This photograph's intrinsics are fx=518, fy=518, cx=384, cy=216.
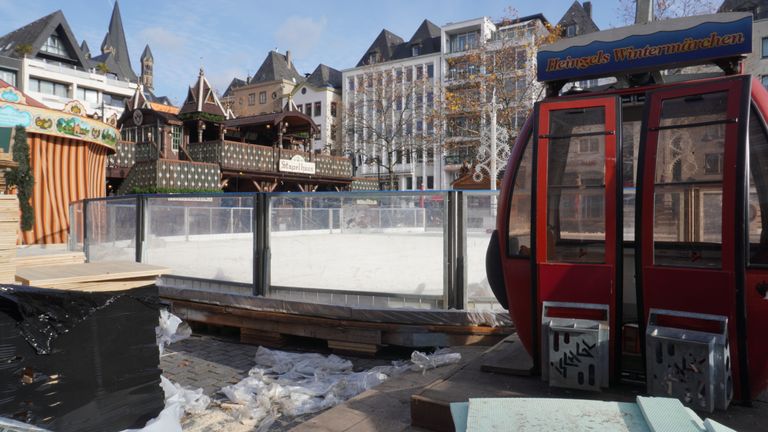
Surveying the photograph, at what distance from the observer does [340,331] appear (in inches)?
248

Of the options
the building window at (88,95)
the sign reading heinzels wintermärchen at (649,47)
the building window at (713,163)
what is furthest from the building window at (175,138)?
the building window at (88,95)

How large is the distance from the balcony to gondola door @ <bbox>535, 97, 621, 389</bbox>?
2500 cm

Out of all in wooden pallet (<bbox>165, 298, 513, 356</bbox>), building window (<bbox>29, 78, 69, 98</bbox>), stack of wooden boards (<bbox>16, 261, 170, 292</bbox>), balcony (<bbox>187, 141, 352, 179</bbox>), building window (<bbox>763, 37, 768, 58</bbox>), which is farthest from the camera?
building window (<bbox>29, 78, 69, 98</bbox>)

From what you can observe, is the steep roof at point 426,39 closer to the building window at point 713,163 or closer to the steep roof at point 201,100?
the steep roof at point 201,100

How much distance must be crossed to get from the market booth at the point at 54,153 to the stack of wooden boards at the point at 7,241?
13621 millimetres

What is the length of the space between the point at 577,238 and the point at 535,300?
0.55m

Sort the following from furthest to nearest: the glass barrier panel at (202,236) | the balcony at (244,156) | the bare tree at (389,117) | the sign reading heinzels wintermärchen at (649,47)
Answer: the bare tree at (389,117) → the balcony at (244,156) → the glass barrier panel at (202,236) → the sign reading heinzels wintermärchen at (649,47)

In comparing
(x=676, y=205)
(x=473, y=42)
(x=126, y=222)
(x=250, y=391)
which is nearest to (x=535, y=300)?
(x=676, y=205)

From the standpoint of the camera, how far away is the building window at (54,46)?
54.9 meters

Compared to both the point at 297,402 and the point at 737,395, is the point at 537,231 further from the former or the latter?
the point at 297,402

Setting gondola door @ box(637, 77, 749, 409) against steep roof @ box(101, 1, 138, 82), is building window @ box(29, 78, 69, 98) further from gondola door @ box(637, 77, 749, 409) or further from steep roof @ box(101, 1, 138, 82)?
gondola door @ box(637, 77, 749, 409)

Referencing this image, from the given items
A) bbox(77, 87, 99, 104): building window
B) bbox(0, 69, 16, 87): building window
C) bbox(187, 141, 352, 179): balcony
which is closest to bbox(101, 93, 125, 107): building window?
bbox(77, 87, 99, 104): building window

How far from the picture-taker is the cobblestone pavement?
14.9 ft

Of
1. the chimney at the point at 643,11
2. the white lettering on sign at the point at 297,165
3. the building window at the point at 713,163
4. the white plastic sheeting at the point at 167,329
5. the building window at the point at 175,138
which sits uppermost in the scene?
the building window at the point at 175,138
